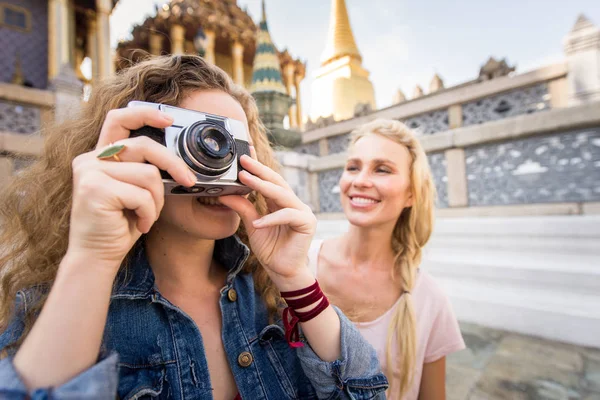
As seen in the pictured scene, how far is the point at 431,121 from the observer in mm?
5734

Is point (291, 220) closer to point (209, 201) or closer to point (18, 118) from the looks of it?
point (209, 201)

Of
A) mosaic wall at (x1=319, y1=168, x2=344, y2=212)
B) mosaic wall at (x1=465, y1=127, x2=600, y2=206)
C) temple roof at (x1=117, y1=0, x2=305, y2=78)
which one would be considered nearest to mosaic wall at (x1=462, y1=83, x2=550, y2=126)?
mosaic wall at (x1=465, y1=127, x2=600, y2=206)

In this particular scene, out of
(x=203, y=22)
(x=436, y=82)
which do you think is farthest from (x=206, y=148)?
(x=203, y=22)

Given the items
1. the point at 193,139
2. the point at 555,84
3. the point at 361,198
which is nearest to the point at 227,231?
the point at 193,139

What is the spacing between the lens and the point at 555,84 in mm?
4574

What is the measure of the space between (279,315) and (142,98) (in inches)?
32.7

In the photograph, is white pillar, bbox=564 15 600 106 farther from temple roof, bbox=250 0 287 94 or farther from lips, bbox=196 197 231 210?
lips, bbox=196 197 231 210

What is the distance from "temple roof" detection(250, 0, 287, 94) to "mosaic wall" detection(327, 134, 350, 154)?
77.1 inches

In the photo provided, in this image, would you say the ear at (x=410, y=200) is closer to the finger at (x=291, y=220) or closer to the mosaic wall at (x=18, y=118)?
the finger at (x=291, y=220)

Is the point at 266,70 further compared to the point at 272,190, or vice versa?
the point at 266,70

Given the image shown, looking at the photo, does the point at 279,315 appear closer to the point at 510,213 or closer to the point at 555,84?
the point at 510,213

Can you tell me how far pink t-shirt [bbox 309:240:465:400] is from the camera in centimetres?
150

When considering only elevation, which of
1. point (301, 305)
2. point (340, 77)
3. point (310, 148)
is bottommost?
point (301, 305)

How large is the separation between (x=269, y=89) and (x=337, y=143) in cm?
226
